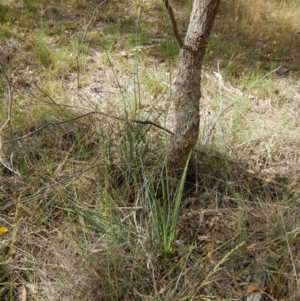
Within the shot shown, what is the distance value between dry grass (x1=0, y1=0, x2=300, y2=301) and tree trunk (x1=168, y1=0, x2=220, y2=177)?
0.43ft

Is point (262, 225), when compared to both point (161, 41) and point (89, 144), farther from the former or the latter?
point (161, 41)

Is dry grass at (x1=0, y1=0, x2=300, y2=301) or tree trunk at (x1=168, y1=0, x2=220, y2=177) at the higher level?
tree trunk at (x1=168, y1=0, x2=220, y2=177)

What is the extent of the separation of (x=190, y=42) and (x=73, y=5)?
117 inches

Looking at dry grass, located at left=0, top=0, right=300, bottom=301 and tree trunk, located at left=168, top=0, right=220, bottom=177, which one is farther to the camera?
tree trunk, located at left=168, top=0, right=220, bottom=177

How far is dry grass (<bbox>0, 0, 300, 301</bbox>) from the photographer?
191 cm

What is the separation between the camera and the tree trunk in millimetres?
2023

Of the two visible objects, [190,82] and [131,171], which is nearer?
[190,82]

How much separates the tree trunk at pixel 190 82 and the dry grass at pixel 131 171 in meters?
0.13

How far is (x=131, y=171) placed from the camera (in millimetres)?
2314

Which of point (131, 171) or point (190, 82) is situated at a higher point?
point (190, 82)

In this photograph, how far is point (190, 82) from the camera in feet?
6.99

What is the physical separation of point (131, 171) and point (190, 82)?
61 cm

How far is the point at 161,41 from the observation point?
4188 mm

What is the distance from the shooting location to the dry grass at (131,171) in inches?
75.4
